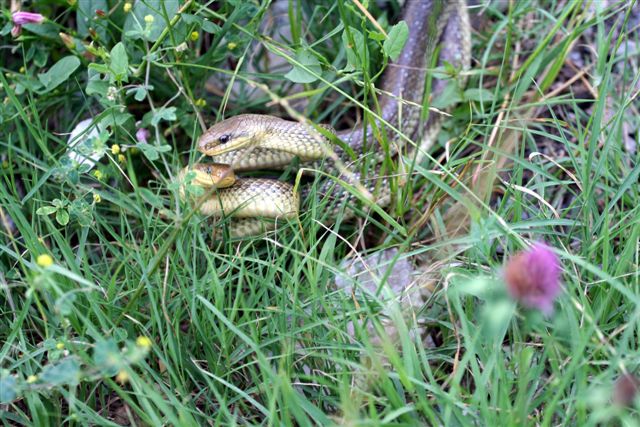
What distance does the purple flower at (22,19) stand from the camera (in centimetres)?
349

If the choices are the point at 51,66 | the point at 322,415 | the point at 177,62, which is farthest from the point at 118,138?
the point at 322,415

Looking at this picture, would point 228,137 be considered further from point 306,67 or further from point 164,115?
point 306,67

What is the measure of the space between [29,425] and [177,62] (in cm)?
168

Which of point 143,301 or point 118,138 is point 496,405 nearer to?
point 143,301

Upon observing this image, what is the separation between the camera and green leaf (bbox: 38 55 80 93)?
3525 mm

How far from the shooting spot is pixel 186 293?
9.23 ft

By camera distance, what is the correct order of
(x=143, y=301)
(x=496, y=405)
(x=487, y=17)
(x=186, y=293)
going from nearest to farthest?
(x=496, y=405) < (x=186, y=293) < (x=143, y=301) < (x=487, y=17)

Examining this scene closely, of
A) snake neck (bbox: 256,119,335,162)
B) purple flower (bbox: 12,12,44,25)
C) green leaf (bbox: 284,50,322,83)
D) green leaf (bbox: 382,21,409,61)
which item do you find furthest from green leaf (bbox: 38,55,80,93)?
green leaf (bbox: 382,21,409,61)

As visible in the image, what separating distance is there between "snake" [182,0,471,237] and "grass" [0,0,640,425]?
13cm

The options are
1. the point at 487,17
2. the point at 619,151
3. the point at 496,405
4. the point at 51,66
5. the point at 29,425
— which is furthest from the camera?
the point at 487,17

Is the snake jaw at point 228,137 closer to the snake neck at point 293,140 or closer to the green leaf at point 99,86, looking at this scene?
the snake neck at point 293,140

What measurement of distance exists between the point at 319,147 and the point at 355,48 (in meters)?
0.59

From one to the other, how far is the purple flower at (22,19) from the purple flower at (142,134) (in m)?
0.69

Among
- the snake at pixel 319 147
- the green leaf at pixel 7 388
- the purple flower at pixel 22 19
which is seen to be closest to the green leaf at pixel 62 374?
the green leaf at pixel 7 388
